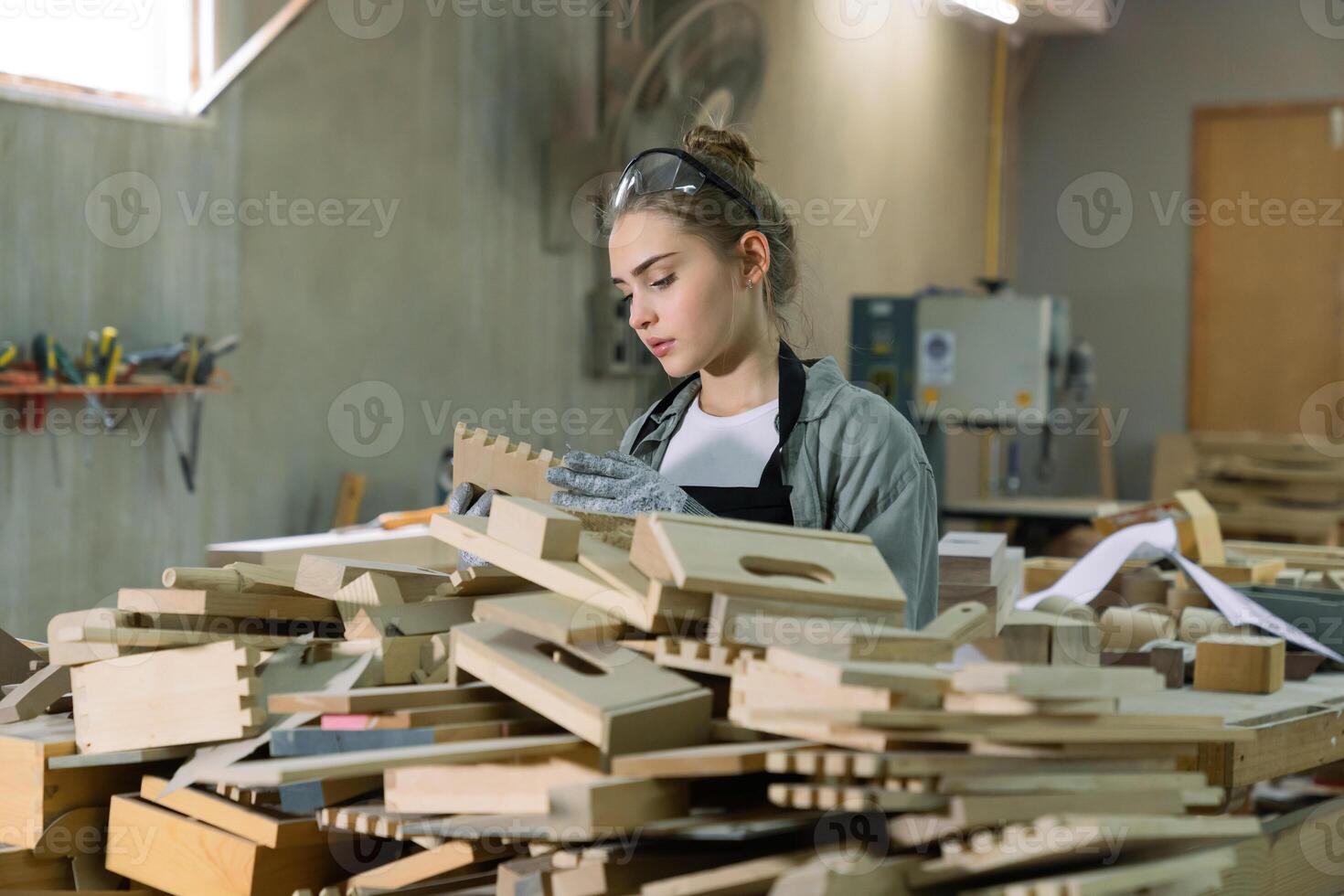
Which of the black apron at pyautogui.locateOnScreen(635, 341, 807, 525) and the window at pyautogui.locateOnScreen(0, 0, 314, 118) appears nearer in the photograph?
the black apron at pyautogui.locateOnScreen(635, 341, 807, 525)

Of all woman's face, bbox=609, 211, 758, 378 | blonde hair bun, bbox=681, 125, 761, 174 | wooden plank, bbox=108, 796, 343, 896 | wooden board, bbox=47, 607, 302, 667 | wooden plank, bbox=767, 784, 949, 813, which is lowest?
wooden plank, bbox=108, 796, 343, 896

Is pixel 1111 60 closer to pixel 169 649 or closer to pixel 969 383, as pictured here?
pixel 969 383

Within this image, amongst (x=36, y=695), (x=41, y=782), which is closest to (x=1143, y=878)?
(x=41, y=782)

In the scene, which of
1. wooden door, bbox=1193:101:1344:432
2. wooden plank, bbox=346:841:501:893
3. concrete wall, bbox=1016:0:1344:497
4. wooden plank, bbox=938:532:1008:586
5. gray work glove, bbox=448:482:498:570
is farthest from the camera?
concrete wall, bbox=1016:0:1344:497

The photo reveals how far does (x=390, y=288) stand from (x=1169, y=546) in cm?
276

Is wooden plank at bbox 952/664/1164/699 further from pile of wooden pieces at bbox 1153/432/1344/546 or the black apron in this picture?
pile of wooden pieces at bbox 1153/432/1344/546

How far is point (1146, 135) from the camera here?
28.2ft

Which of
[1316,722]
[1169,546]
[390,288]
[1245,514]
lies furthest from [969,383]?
[1316,722]

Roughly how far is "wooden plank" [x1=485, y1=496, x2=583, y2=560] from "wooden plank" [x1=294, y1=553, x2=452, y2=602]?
27 cm

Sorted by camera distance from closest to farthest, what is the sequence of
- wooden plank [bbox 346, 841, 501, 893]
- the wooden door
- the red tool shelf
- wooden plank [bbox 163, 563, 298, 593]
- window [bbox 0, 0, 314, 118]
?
1. wooden plank [bbox 346, 841, 501, 893]
2. wooden plank [bbox 163, 563, 298, 593]
3. the red tool shelf
4. window [bbox 0, 0, 314, 118]
5. the wooden door

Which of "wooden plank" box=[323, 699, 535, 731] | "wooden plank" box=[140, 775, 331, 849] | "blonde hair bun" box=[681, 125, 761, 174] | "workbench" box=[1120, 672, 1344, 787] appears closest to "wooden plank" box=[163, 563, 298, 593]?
"wooden plank" box=[140, 775, 331, 849]

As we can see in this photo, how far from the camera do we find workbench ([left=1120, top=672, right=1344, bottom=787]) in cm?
180

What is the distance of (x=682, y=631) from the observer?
4.80ft

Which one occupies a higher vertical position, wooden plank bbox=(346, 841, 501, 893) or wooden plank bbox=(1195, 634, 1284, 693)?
wooden plank bbox=(1195, 634, 1284, 693)
